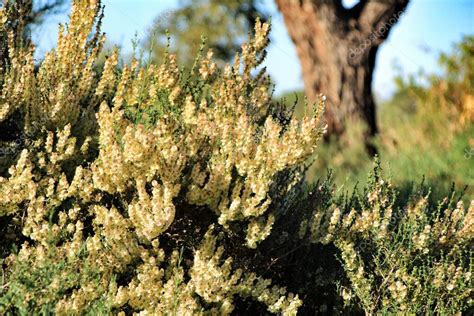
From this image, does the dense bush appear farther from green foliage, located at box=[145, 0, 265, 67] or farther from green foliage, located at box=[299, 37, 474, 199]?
green foliage, located at box=[145, 0, 265, 67]

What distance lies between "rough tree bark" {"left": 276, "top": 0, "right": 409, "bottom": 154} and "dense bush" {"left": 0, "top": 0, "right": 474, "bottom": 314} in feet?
15.8

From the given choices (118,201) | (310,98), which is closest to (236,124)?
(118,201)

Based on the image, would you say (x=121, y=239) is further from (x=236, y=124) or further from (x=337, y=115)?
(x=337, y=115)

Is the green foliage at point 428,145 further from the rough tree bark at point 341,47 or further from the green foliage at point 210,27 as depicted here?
the green foliage at point 210,27

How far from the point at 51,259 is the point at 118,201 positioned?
75cm

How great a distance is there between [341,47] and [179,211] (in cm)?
634

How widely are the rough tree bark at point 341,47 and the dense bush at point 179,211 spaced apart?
481 cm

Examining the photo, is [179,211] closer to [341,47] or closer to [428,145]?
[428,145]

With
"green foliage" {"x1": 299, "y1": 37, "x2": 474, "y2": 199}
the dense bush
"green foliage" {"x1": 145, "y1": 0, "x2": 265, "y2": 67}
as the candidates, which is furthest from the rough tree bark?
"green foliage" {"x1": 145, "y1": 0, "x2": 265, "y2": 67}

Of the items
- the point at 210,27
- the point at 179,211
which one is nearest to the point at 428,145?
the point at 179,211

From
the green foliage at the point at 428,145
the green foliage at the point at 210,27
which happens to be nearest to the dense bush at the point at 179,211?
the green foliage at the point at 428,145

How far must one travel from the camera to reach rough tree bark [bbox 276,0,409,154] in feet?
32.6

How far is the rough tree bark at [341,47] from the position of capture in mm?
9945

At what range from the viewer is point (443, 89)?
10977 millimetres
